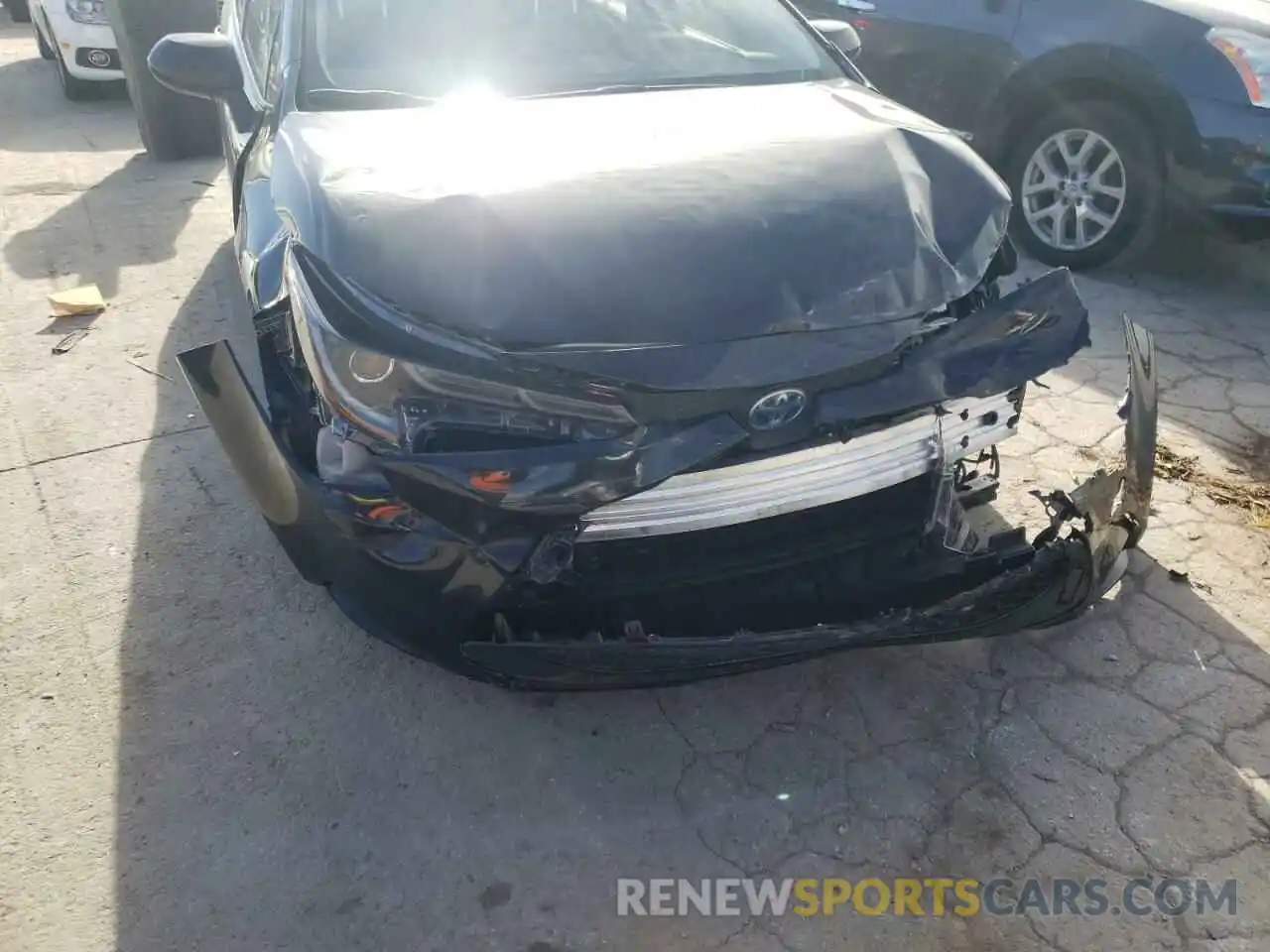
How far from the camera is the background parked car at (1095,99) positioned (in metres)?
4.17

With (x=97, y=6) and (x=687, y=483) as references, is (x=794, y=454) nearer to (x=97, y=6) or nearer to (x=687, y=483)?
(x=687, y=483)

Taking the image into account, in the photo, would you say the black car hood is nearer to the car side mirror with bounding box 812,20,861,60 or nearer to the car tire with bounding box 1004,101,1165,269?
the car side mirror with bounding box 812,20,861,60

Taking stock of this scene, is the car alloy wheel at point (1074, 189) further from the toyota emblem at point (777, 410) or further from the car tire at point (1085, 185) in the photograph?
the toyota emblem at point (777, 410)

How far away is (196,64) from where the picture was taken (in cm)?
307

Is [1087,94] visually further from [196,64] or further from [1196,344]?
[196,64]

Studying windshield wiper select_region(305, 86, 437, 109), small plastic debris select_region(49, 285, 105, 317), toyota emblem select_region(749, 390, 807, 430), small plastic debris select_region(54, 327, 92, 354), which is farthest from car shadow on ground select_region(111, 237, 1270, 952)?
small plastic debris select_region(49, 285, 105, 317)

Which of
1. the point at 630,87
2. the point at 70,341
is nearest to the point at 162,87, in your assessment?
the point at 70,341

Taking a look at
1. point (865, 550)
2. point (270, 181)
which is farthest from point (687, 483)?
point (270, 181)

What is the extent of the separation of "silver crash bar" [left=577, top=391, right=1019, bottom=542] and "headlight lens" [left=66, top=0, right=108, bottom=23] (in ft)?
25.7

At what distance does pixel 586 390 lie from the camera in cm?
178

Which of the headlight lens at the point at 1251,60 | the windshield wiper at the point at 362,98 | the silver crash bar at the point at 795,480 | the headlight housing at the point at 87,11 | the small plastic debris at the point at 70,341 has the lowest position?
the small plastic debris at the point at 70,341

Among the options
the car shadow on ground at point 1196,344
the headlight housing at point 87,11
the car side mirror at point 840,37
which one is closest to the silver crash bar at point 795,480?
the car shadow on ground at point 1196,344

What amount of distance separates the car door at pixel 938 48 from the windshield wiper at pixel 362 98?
3.02 metres

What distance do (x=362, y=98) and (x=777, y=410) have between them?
148cm
